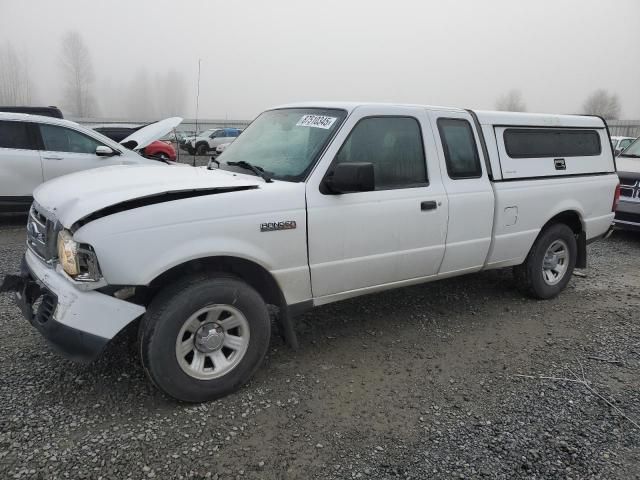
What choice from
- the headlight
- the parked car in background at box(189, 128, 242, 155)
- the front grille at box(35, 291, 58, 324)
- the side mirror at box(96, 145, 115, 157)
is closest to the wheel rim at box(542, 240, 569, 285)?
the headlight

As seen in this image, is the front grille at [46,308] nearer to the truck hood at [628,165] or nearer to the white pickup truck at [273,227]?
the white pickup truck at [273,227]

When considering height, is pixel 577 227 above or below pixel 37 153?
below

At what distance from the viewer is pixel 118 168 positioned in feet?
11.7

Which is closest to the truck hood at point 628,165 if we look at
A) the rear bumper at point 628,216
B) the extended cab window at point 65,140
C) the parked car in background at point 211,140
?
the rear bumper at point 628,216

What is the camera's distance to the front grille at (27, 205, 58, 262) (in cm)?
284

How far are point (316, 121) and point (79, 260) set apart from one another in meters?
1.91

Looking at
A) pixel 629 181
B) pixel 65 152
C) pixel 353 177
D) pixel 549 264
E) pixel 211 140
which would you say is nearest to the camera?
pixel 353 177

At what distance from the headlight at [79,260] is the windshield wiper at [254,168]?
1.19m

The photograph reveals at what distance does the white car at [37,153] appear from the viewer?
7121 millimetres

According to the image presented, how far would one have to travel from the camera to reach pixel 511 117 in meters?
4.44

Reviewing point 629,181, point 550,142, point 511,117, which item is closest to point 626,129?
point 629,181

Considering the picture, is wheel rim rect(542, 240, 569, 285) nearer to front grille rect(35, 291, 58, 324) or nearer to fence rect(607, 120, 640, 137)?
front grille rect(35, 291, 58, 324)

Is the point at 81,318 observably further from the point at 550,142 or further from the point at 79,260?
the point at 550,142

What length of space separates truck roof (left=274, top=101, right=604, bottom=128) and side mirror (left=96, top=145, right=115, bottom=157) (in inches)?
174
